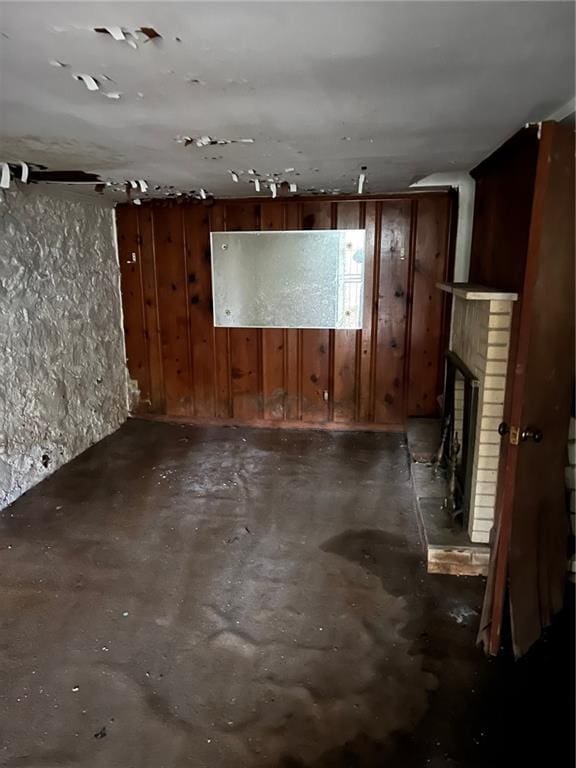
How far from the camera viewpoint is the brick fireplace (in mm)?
2346

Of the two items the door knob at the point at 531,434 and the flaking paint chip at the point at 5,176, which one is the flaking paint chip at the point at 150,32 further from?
the flaking paint chip at the point at 5,176

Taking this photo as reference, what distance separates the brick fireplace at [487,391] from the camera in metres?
2.35

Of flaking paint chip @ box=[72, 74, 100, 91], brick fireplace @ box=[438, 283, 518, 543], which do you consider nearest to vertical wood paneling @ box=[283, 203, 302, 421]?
brick fireplace @ box=[438, 283, 518, 543]

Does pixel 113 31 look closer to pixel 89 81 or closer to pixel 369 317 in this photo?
pixel 89 81

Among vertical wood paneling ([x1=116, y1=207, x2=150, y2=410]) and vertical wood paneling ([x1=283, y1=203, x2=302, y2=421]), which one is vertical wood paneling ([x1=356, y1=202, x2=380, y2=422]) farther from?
vertical wood paneling ([x1=116, y1=207, x2=150, y2=410])

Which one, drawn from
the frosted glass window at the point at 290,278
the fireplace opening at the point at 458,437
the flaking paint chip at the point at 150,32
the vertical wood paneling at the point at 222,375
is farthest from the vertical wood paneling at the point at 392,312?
the flaking paint chip at the point at 150,32

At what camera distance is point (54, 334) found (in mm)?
3631

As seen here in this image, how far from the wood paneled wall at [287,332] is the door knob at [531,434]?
2448 mm

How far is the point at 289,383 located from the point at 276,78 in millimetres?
3107

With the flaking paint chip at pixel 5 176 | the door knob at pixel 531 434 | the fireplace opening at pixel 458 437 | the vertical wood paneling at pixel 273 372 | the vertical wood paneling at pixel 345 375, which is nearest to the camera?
the door knob at pixel 531 434

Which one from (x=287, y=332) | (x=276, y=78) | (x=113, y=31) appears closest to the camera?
(x=113, y=31)

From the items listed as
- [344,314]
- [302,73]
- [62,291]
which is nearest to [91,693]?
[302,73]

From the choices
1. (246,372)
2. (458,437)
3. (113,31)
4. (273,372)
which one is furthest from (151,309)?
(113,31)

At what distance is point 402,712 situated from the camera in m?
1.75
